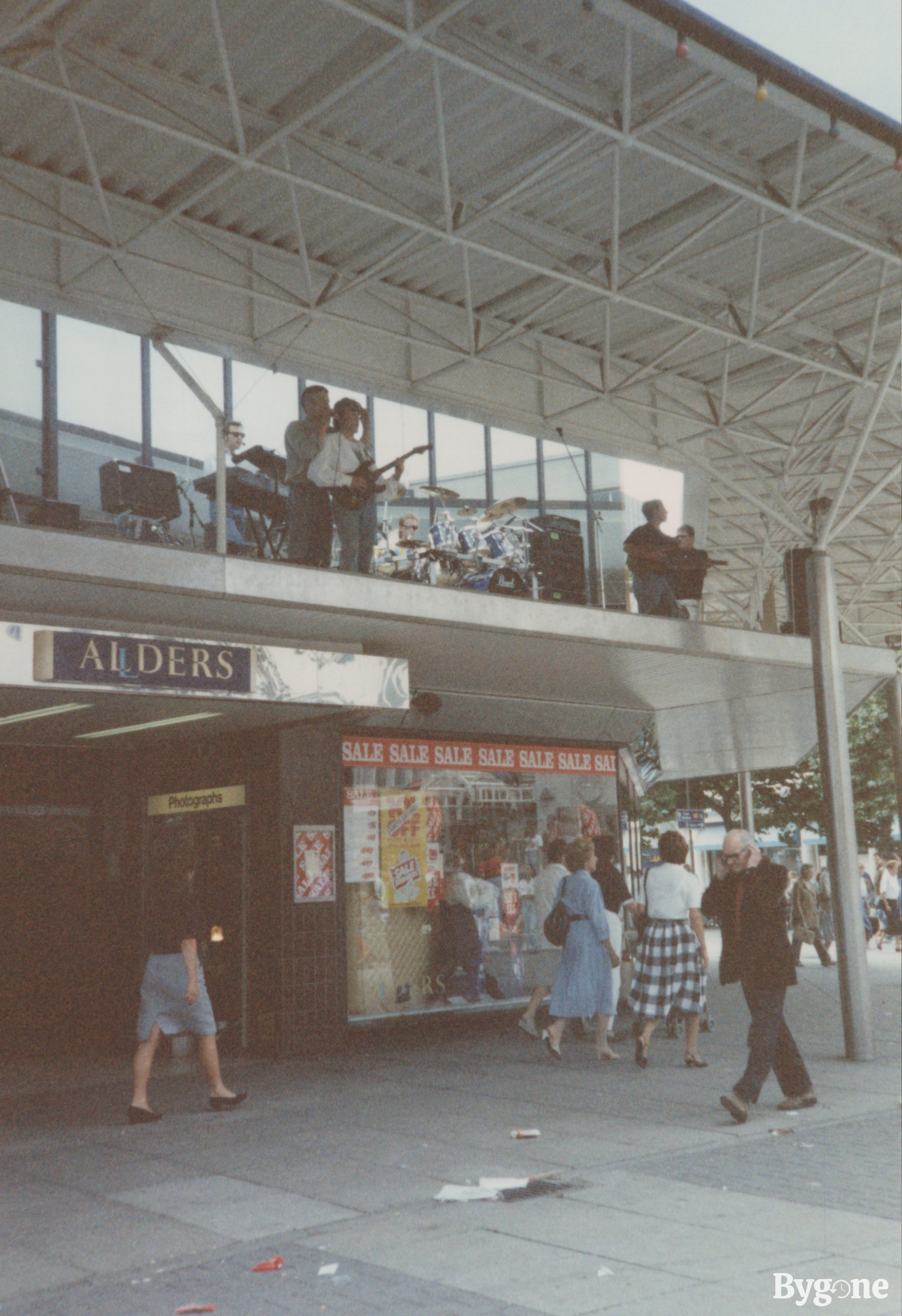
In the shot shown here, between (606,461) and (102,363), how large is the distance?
668 centimetres

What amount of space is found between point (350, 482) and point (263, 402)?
3669 mm

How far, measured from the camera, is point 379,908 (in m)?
12.9

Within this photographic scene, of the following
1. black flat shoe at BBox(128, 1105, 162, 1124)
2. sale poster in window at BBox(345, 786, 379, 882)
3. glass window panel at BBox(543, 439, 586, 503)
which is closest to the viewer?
black flat shoe at BBox(128, 1105, 162, 1124)

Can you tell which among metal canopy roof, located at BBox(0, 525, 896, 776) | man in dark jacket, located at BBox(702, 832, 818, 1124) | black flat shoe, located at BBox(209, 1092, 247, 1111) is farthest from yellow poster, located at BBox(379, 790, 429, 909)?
man in dark jacket, located at BBox(702, 832, 818, 1124)

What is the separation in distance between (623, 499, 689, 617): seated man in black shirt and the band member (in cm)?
352

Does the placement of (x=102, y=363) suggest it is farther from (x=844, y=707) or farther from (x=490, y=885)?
(x=844, y=707)

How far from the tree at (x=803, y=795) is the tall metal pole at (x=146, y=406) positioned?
91.1 ft

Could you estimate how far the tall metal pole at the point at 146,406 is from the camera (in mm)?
12836

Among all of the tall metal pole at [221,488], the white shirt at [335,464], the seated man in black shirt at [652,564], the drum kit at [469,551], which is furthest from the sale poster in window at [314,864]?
the seated man in black shirt at [652,564]

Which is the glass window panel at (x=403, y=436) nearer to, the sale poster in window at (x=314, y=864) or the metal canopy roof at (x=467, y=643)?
the metal canopy roof at (x=467, y=643)

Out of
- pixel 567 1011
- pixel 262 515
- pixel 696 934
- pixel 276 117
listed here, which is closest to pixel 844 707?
pixel 696 934

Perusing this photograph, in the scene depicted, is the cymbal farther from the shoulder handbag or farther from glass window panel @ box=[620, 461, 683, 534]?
the shoulder handbag

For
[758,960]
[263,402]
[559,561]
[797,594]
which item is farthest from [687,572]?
[758,960]

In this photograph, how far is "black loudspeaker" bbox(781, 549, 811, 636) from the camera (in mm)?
12820
